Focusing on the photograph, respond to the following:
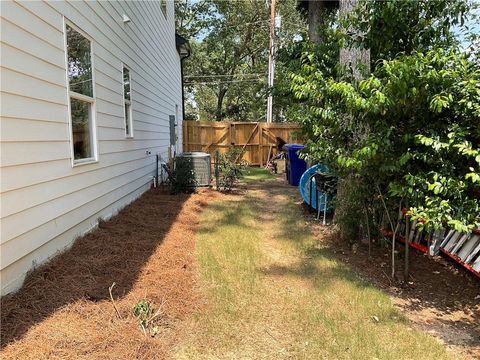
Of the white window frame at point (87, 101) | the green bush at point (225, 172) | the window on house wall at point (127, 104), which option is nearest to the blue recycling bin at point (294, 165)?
the green bush at point (225, 172)

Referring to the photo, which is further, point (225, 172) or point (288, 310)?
point (225, 172)

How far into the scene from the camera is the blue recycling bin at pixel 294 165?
9.14 metres

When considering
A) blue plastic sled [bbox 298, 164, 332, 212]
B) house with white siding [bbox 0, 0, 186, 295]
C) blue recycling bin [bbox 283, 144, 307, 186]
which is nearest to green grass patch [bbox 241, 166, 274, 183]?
blue recycling bin [bbox 283, 144, 307, 186]

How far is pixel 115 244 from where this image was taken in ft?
13.7

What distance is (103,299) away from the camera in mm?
2893

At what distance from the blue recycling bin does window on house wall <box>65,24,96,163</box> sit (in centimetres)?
560

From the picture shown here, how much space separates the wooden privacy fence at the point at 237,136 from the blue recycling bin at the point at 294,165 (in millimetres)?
5181

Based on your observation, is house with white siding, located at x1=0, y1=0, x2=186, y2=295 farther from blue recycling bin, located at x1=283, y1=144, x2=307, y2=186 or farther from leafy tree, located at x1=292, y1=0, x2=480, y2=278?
blue recycling bin, located at x1=283, y1=144, x2=307, y2=186

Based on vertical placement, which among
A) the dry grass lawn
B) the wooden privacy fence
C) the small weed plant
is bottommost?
the dry grass lawn

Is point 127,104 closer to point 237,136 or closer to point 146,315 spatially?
point 146,315

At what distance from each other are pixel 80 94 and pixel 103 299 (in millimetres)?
2434

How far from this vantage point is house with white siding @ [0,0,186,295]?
9.03ft

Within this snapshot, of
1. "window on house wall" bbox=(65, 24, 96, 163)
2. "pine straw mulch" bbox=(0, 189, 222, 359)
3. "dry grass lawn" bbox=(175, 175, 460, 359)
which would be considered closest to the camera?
"pine straw mulch" bbox=(0, 189, 222, 359)

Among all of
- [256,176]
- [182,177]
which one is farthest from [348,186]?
[256,176]
